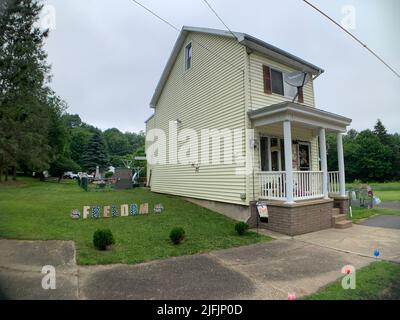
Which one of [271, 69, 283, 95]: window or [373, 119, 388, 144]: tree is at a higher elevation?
[373, 119, 388, 144]: tree

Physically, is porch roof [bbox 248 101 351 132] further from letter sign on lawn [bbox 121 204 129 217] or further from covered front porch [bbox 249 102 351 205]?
letter sign on lawn [bbox 121 204 129 217]

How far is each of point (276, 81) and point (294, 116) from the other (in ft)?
9.45

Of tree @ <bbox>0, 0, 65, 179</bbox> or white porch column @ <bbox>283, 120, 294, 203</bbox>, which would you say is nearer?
white porch column @ <bbox>283, 120, 294, 203</bbox>

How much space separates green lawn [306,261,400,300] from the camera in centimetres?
384

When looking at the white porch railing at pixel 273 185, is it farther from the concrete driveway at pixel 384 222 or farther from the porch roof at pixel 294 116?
the concrete driveway at pixel 384 222

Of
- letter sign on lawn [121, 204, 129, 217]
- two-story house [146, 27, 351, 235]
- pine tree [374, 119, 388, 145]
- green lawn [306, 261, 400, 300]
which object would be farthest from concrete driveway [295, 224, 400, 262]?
pine tree [374, 119, 388, 145]

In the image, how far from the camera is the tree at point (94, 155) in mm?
60022

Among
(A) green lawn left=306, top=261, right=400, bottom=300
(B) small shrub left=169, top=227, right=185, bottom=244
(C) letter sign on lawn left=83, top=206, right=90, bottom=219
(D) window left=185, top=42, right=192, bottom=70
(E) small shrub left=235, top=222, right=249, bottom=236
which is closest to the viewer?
(A) green lawn left=306, top=261, right=400, bottom=300

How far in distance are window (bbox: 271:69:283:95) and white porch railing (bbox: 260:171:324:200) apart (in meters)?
3.66

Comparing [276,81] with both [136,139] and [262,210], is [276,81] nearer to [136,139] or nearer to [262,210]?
[262,210]

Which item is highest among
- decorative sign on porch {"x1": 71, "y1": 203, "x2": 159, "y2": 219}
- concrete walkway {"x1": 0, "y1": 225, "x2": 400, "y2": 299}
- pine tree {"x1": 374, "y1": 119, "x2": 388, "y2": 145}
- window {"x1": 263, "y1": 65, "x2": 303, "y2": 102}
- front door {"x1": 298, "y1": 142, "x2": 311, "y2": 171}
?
pine tree {"x1": 374, "y1": 119, "x2": 388, "y2": 145}
